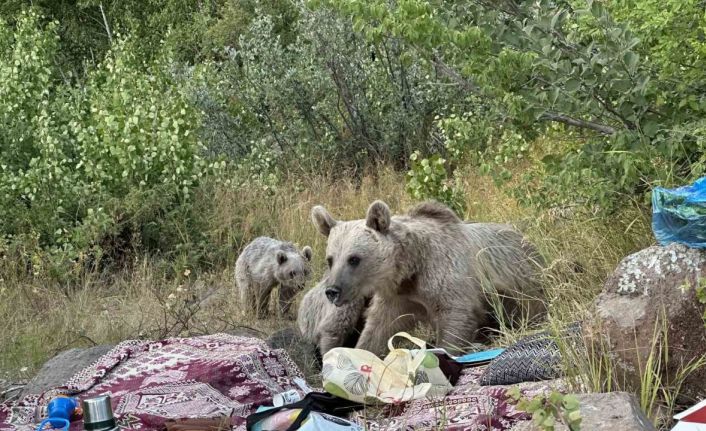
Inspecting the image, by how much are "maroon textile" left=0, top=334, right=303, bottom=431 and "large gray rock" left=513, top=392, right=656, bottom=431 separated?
1.92 meters

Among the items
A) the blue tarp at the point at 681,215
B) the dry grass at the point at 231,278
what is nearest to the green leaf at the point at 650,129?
the dry grass at the point at 231,278

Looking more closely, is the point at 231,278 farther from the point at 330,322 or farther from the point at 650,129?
the point at 650,129

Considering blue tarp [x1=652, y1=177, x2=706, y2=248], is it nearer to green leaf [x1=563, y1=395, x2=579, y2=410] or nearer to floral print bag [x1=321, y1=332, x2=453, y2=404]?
floral print bag [x1=321, y1=332, x2=453, y2=404]

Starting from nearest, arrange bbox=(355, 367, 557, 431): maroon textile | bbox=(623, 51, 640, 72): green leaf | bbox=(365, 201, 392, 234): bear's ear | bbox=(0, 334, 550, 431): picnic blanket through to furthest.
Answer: bbox=(355, 367, 557, 431): maroon textile, bbox=(0, 334, 550, 431): picnic blanket, bbox=(623, 51, 640, 72): green leaf, bbox=(365, 201, 392, 234): bear's ear

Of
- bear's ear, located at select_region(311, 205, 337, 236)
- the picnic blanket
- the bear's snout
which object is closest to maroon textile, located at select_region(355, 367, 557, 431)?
the picnic blanket

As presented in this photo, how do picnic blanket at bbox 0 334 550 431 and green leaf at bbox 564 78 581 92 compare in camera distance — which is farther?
green leaf at bbox 564 78 581 92

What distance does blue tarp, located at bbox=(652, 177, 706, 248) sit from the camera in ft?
14.7

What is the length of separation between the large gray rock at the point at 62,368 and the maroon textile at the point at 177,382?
5.7 inches

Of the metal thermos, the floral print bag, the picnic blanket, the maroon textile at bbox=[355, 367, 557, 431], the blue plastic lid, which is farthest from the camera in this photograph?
the blue plastic lid

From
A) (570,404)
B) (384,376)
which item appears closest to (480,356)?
(384,376)

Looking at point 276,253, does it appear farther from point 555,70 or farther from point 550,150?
point 555,70

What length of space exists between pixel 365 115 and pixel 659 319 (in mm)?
8922

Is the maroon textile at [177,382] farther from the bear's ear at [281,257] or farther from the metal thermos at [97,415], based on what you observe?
the bear's ear at [281,257]

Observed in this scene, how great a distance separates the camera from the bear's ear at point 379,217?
6.61m
